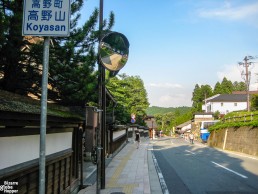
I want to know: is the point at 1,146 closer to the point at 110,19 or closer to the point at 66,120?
the point at 66,120

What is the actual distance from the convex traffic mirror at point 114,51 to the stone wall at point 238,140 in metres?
19.4

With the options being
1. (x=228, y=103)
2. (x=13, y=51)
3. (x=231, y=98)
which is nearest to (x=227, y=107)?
(x=228, y=103)

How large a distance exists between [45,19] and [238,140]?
28148 mm

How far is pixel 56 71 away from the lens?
8828mm

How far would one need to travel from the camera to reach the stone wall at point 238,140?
24.7 meters

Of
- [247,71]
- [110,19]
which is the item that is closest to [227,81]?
[247,71]

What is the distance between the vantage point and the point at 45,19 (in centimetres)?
328

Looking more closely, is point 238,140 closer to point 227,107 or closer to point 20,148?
point 20,148

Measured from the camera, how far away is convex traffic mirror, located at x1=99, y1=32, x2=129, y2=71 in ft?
25.0

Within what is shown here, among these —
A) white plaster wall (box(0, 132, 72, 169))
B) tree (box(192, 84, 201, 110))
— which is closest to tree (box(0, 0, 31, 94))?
white plaster wall (box(0, 132, 72, 169))

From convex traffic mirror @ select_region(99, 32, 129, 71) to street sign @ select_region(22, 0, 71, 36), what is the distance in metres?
4.27

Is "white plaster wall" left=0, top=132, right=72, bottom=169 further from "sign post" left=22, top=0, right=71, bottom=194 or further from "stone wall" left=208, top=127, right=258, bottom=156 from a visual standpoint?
"stone wall" left=208, top=127, right=258, bottom=156

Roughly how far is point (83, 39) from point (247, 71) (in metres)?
40.3

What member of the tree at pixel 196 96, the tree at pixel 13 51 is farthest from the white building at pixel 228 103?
the tree at pixel 13 51
